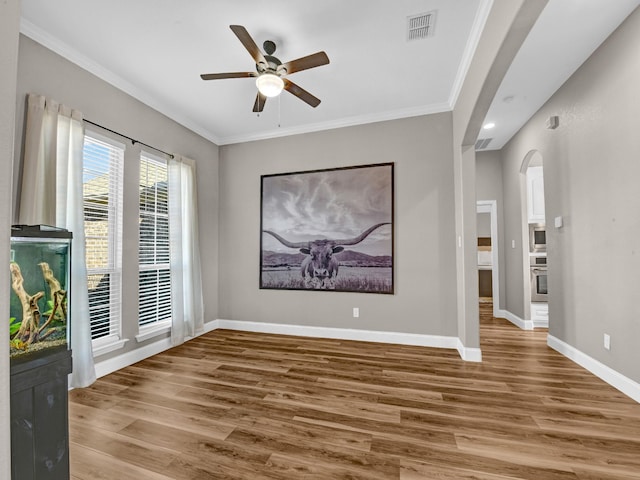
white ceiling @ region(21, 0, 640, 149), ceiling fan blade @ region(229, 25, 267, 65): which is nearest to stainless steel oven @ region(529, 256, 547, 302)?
white ceiling @ region(21, 0, 640, 149)

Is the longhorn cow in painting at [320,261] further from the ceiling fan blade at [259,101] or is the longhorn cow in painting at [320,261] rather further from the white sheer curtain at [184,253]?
the ceiling fan blade at [259,101]

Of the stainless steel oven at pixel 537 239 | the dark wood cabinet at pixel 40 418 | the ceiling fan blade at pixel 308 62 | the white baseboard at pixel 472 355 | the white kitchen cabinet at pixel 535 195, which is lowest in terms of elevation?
the white baseboard at pixel 472 355

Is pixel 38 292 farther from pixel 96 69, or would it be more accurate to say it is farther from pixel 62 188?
pixel 96 69

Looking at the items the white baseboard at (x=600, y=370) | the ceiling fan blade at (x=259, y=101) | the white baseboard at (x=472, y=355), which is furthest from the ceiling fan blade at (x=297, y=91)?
the white baseboard at (x=600, y=370)

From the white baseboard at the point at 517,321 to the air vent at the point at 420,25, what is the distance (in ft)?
14.4

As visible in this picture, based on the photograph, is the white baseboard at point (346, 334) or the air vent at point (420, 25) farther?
the white baseboard at point (346, 334)

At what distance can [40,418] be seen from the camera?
1341 millimetres

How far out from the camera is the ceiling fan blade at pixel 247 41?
208cm

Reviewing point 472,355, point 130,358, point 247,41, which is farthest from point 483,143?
point 130,358

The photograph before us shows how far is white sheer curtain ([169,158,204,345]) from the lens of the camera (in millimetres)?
3836

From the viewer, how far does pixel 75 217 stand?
268 centimetres

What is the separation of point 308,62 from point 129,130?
7.38 feet

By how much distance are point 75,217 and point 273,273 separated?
247cm

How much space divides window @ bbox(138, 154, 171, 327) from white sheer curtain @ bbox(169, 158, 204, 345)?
0.11 metres
